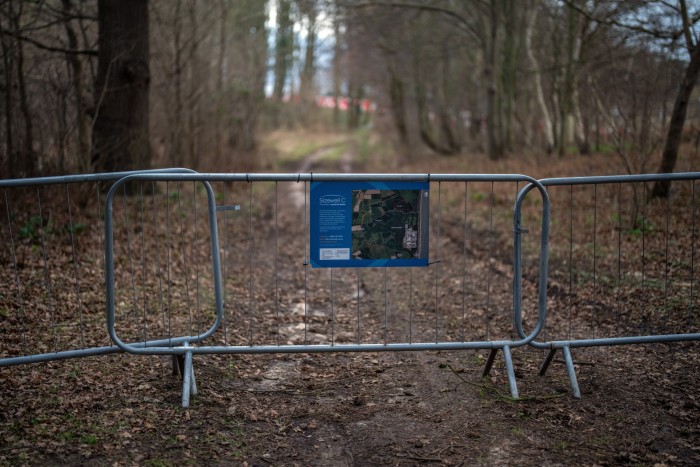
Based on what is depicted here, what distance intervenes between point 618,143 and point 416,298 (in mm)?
5194

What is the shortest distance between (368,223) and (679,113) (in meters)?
7.78

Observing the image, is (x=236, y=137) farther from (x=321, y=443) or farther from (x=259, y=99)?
(x=321, y=443)

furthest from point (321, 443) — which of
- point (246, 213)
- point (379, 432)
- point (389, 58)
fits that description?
point (389, 58)

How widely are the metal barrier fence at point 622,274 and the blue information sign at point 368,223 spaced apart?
0.89 m

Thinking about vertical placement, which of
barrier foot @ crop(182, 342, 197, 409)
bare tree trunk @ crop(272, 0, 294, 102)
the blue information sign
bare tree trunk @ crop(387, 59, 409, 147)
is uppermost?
bare tree trunk @ crop(272, 0, 294, 102)

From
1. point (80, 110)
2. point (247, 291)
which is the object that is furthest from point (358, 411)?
point (80, 110)

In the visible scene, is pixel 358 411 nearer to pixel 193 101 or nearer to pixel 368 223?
pixel 368 223

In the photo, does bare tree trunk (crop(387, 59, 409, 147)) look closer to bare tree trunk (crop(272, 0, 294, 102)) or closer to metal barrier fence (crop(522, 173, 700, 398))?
bare tree trunk (crop(272, 0, 294, 102))

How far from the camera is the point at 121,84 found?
12.2 metres

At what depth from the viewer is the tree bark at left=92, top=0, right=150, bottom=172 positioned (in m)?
11.8

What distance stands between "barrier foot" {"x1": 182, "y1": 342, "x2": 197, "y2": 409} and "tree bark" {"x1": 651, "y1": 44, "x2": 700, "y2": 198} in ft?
27.7

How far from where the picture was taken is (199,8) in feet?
58.0

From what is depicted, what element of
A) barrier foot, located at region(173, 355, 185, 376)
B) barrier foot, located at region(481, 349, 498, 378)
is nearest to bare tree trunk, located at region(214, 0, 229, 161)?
barrier foot, located at region(173, 355, 185, 376)

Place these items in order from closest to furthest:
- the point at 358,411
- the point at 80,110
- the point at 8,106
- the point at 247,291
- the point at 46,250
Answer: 1. the point at 358,411
2. the point at 247,291
3. the point at 46,250
4. the point at 8,106
5. the point at 80,110
